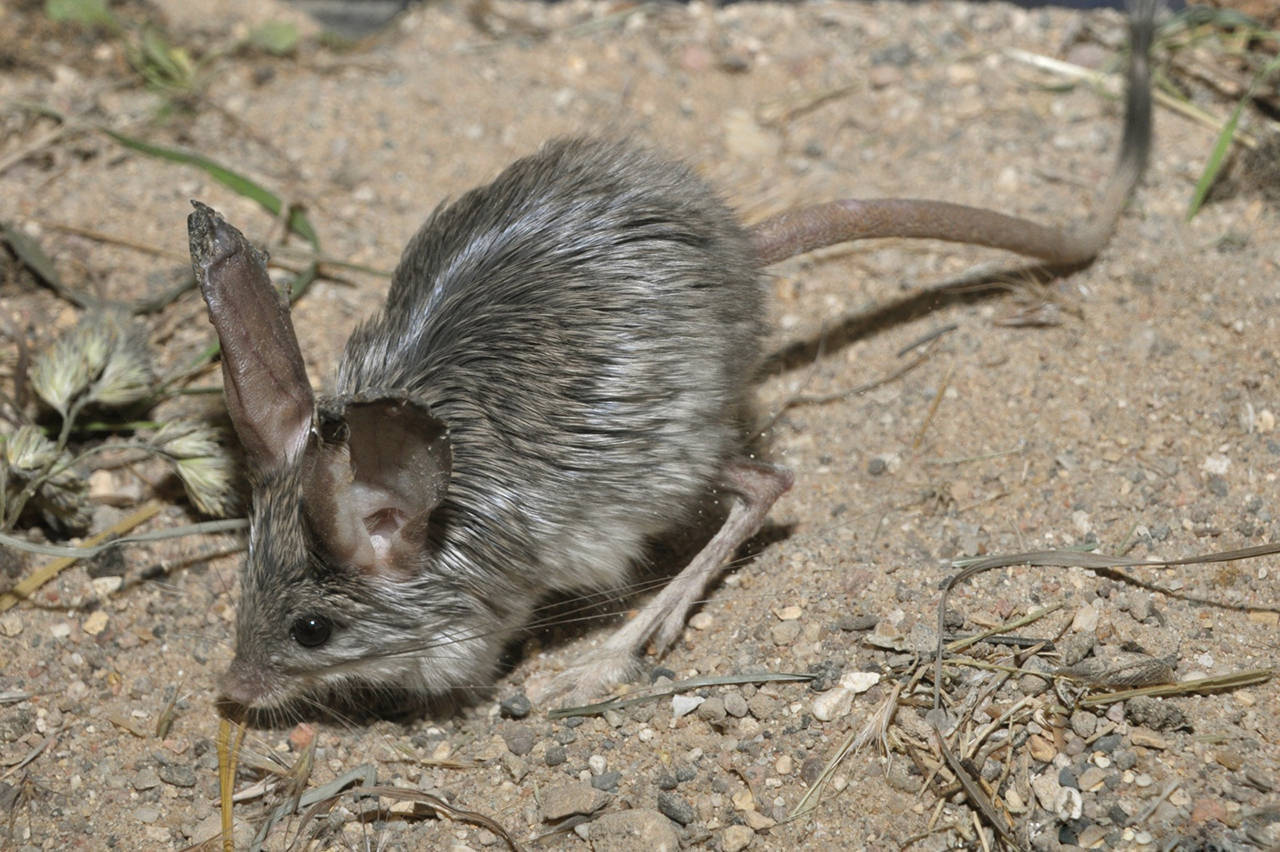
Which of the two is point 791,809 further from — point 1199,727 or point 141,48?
point 141,48

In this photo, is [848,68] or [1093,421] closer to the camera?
[1093,421]

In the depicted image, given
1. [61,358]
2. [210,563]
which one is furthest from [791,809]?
[61,358]

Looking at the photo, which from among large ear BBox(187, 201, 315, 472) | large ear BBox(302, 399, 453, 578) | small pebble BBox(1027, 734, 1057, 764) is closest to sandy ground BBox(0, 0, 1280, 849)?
small pebble BBox(1027, 734, 1057, 764)

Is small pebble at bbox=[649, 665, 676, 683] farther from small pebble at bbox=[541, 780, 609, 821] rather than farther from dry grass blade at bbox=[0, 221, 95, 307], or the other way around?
dry grass blade at bbox=[0, 221, 95, 307]

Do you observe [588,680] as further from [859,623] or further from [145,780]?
[145,780]

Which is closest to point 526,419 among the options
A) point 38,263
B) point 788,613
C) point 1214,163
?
point 788,613
